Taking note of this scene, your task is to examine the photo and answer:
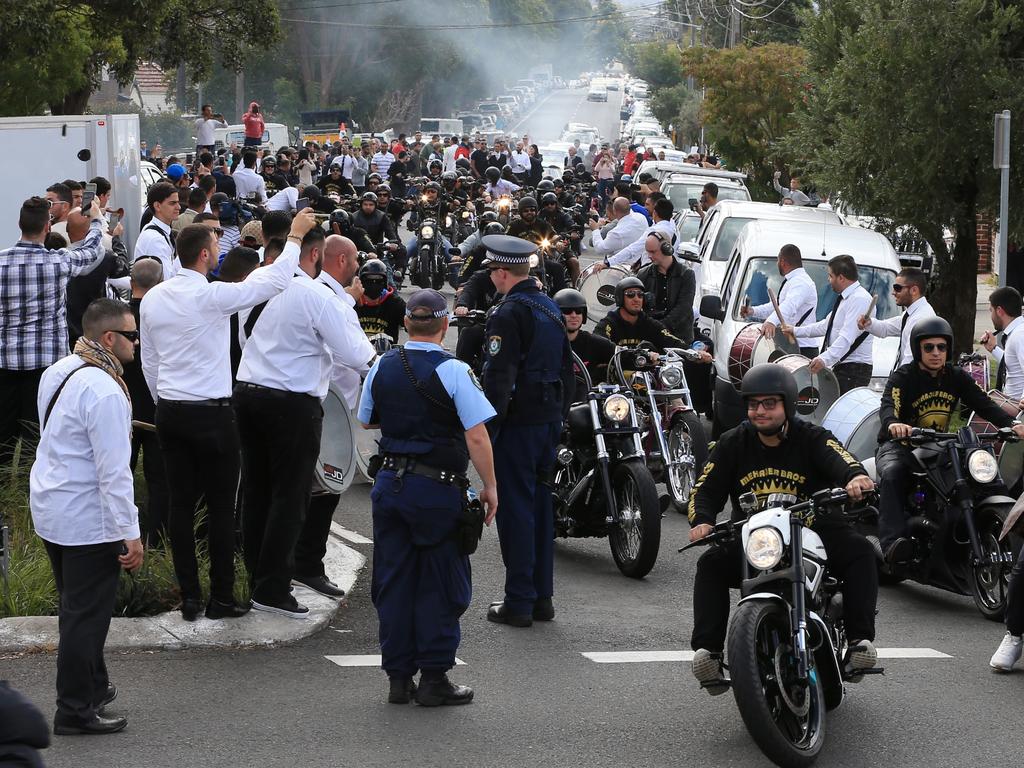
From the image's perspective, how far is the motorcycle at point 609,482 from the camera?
9.49 meters

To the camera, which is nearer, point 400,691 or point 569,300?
point 400,691

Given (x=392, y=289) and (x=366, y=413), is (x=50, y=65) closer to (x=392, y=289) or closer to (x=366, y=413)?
(x=392, y=289)

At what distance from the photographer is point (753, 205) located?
2002cm

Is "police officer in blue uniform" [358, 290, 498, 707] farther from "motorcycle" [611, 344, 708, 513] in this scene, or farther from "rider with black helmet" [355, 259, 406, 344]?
"rider with black helmet" [355, 259, 406, 344]

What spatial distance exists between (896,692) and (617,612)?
188 cm

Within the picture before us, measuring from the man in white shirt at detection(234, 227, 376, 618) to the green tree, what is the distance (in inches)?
464

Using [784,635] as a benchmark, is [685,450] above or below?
below

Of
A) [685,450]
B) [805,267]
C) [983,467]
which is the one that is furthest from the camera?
[805,267]

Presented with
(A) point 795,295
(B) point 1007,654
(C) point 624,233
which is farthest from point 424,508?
(C) point 624,233

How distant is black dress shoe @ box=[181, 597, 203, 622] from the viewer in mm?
7938

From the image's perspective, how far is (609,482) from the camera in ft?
31.9

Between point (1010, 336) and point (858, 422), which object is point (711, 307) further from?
point (1010, 336)

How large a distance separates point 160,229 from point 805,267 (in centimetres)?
629

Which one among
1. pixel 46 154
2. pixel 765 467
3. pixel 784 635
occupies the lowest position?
pixel 784 635
